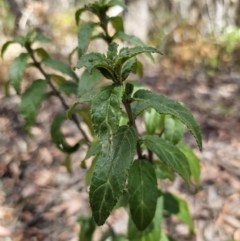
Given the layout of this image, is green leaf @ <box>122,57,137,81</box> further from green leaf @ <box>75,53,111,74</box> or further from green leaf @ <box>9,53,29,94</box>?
green leaf @ <box>9,53,29,94</box>

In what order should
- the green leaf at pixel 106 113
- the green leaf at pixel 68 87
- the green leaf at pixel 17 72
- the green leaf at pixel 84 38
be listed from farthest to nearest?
the green leaf at pixel 68 87 < the green leaf at pixel 17 72 < the green leaf at pixel 84 38 < the green leaf at pixel 106 113

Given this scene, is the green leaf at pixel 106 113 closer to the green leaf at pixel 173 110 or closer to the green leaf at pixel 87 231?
the green leaf at pixel 173 110

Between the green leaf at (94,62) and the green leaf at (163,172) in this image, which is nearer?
the green leaf at (94,62)

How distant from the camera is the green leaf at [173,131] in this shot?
130cm

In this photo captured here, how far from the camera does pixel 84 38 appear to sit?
1.29 m

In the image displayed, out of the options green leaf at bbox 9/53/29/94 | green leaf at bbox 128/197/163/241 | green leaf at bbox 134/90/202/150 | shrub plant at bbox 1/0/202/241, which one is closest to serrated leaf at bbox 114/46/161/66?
shrub plant at bbox 1/0/202/241

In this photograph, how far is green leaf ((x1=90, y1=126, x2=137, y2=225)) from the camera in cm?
86

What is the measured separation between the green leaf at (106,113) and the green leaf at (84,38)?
0.46 m

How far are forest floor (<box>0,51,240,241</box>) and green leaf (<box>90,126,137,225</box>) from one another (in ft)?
4.29

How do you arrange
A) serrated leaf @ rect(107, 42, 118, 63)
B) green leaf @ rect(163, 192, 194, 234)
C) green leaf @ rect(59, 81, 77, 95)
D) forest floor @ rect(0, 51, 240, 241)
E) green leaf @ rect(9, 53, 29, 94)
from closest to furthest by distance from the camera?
serrated leaf @ rect(107, 42, 118, 63), green leaf @ rect(9, 53, 29, 94), green leaf @ rect(59, 81, 77, 95), green leaf @ rect(163, 192, 194, 234), forest floor @ rect(0, 51, 240, 241)

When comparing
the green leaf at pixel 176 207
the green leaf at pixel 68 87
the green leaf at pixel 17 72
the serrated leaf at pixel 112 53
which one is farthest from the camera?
the green leaf at pixel 176 207

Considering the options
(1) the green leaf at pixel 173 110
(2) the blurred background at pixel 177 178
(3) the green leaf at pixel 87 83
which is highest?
(1) the green leaf at pixel 173 110

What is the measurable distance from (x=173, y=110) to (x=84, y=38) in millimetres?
575

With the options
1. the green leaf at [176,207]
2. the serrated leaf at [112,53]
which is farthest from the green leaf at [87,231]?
the serrated leaf at [112,53]
